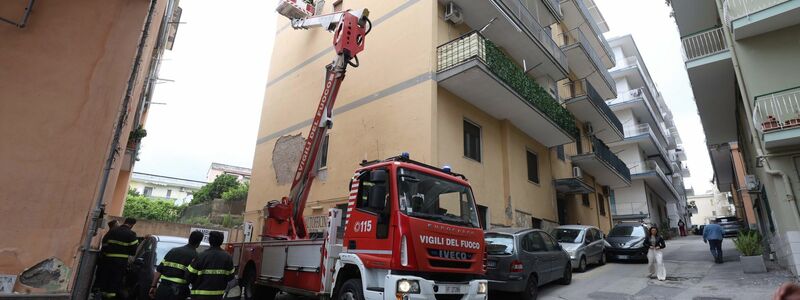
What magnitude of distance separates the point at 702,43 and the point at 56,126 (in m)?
17.1

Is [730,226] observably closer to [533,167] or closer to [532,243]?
[533,167]

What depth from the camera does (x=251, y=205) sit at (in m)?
17.1

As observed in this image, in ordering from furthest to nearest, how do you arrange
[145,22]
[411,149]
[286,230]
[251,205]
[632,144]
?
[632,144], [251,205], [411,149], [286,230], [145,22]

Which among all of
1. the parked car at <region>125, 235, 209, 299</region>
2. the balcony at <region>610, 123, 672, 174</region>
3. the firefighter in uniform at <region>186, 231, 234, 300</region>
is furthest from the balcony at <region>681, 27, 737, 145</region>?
the parked car at <region>125, 235, 209, 299</region>

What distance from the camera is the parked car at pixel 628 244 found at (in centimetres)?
1391

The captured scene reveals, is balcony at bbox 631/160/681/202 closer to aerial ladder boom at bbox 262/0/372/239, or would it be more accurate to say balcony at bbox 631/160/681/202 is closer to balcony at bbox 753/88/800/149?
balcony at bbox 753/88/800/149

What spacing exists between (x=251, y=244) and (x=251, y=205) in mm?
8480

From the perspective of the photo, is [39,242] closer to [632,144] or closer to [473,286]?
[473,286]

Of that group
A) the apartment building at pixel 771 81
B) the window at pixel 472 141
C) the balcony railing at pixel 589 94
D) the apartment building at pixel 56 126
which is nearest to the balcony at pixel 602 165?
the balcony railing at pixel 589 94

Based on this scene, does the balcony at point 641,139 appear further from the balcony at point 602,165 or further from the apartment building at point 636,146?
the balcony at point 602,165

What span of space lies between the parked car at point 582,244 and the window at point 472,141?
3672mm

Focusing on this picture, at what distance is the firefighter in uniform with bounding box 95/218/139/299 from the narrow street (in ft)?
26.8

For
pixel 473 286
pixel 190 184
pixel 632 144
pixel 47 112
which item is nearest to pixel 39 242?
pixel 47 112

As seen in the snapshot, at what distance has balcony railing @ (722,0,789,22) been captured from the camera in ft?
34.4
